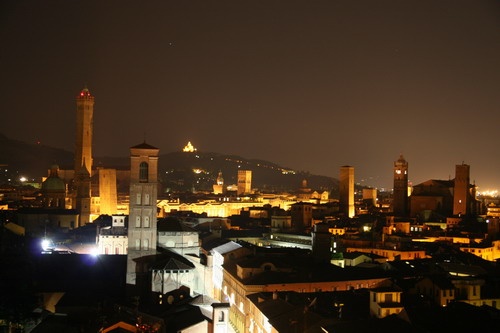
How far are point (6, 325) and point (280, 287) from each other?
56.4 feet

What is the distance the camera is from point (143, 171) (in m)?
40.6

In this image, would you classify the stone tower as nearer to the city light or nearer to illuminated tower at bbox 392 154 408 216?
the city light

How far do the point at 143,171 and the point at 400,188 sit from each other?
1974 inches

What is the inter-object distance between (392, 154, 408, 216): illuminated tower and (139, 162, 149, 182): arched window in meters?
47.8

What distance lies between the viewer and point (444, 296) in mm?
33656

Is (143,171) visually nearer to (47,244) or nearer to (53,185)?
(47,244)

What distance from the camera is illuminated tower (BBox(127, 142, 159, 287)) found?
40.1 m

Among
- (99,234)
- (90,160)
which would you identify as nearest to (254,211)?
(90,160)

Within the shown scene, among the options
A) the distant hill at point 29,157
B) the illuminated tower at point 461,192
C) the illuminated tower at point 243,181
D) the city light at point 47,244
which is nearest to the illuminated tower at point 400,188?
the illuminated tower at point 461,192

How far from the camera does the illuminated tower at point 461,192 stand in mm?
77250

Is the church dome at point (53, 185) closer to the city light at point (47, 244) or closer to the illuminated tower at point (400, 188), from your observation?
the city light at point (47, 244)

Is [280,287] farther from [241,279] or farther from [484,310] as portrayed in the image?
[484,310]

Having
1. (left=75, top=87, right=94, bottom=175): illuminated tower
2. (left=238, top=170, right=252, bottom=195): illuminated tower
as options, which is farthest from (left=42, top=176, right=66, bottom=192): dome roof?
(left=238, top=170, right=252, bottom=195): illuminated tower

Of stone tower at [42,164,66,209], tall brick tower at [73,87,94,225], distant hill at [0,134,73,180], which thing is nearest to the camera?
stone tower at [42,164,66,209]
